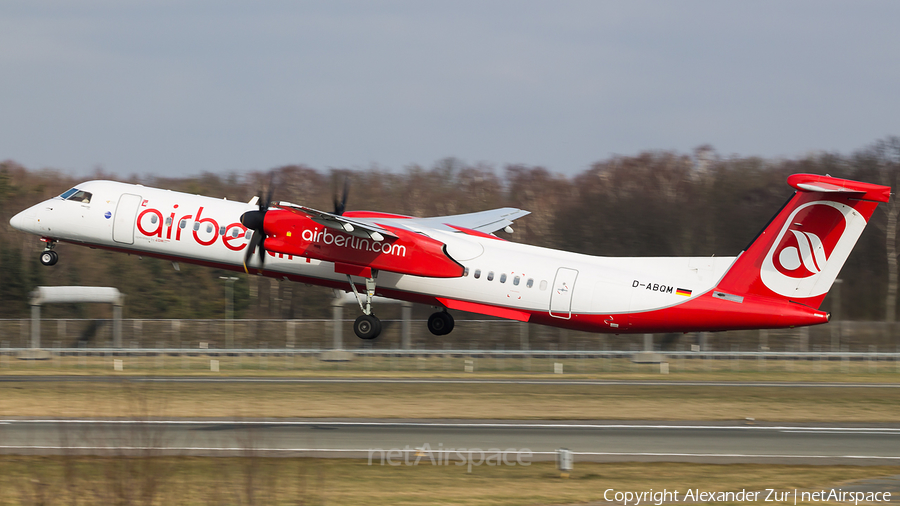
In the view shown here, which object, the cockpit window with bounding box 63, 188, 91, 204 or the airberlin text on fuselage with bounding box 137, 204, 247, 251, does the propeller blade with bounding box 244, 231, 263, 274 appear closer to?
the airberlin text on fuselage with bounding box 137, 204, 247, 251

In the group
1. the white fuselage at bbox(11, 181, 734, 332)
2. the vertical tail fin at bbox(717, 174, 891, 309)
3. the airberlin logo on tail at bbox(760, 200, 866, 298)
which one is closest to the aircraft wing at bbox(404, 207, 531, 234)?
the white fuselage at bbox(11, 181, 734, 332)

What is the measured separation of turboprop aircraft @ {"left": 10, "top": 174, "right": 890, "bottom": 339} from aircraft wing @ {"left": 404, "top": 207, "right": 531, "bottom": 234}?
Result: 0.73 metres

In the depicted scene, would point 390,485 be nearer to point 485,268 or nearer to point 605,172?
point 485,268

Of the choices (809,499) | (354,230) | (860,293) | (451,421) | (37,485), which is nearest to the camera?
(37,485)

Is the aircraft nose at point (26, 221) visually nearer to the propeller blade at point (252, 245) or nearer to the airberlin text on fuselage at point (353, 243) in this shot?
the propeller blade at point (252, 245)

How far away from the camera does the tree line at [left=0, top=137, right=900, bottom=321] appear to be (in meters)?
63.6

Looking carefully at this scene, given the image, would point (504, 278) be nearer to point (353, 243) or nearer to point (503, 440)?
point (353, 243)

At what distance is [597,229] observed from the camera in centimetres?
6719

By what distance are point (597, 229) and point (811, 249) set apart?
3927cm

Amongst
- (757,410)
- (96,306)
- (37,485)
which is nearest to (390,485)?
(37,485)

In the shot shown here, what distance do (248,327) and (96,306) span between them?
20598 millimetres

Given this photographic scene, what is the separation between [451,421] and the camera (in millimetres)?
26750

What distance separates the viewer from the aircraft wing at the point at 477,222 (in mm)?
32875

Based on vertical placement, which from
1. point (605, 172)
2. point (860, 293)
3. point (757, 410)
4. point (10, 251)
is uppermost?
point (605, 172)
